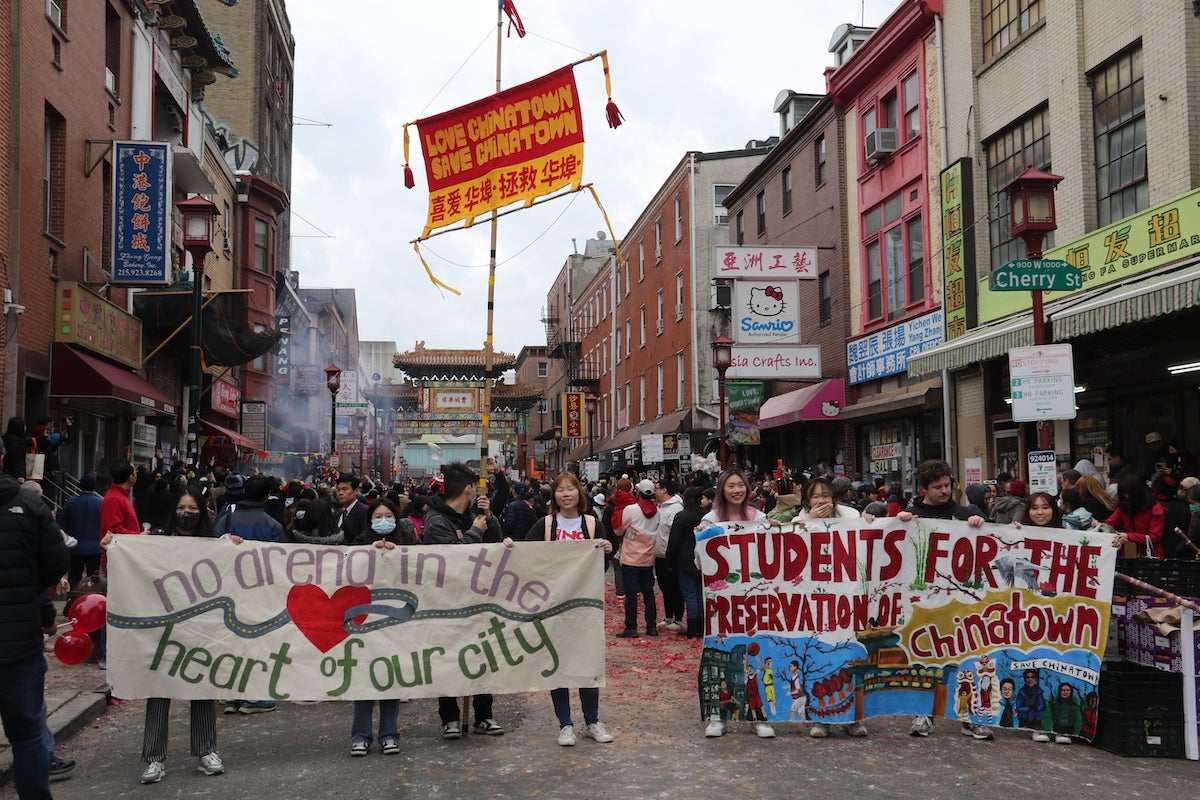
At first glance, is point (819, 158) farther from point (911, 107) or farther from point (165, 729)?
point (165, 729)

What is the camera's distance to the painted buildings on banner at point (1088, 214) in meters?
13.4

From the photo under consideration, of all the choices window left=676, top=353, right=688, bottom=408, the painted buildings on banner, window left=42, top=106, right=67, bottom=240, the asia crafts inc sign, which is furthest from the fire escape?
window left=42, top=106, right=67, bottom=240

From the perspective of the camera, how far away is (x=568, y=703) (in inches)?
271

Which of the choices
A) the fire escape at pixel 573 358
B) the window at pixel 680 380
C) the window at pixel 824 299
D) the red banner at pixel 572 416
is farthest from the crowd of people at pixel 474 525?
the fire escape at pixel 573 358

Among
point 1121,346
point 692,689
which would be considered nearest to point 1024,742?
point 692,689

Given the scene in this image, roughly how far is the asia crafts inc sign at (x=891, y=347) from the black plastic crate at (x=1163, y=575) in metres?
13.7

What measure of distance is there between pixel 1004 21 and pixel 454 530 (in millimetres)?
15685

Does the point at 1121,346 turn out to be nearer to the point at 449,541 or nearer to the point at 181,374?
the point at 449,541

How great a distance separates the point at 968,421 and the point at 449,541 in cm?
1459

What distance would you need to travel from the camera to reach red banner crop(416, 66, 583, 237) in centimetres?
1190

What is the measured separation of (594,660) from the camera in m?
6.96

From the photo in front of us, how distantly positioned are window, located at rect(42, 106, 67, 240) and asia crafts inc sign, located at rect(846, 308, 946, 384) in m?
15.1

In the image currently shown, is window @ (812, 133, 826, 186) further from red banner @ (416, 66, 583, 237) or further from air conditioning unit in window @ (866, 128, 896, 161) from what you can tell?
red banner @ (416, 66, 583, 237)

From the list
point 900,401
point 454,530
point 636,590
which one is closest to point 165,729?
point 454,530
